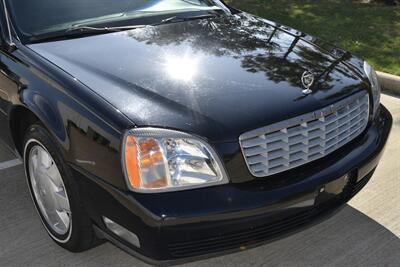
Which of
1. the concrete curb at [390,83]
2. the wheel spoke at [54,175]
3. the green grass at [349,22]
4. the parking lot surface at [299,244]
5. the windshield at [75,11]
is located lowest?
the green grass at [349,22]

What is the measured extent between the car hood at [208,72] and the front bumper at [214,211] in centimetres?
28

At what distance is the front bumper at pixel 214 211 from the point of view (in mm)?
2145

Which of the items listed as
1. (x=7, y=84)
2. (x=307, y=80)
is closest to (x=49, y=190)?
(x=7, y=84)

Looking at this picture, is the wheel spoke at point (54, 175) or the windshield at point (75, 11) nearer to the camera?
the wheel spoke at point (54, 175)

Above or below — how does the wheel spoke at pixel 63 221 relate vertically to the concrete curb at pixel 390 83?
above

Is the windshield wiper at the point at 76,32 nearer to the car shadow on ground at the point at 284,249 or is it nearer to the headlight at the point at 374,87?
the car shadow on ground at the point at 284,249

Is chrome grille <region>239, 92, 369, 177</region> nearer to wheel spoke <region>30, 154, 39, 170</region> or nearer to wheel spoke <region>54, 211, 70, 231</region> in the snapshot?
wheel spoke <region>54, 211, 70, 231</region>

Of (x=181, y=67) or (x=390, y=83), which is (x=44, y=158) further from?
(x=390, y=83)

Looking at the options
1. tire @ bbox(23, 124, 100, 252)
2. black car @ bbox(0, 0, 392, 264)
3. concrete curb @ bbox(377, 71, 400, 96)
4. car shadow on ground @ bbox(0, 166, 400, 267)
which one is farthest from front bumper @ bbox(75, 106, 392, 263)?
concrete curb @ bbox(377, 71, 400, 96)

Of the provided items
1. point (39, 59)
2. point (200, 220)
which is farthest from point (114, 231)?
point (39, 59)

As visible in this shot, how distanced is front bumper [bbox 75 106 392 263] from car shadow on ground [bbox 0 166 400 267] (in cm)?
43

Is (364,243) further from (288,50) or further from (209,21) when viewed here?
(209,21)

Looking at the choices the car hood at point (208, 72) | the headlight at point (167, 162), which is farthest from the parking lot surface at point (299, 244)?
the car hood at point (208, 72)

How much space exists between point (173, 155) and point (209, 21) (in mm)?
1589
